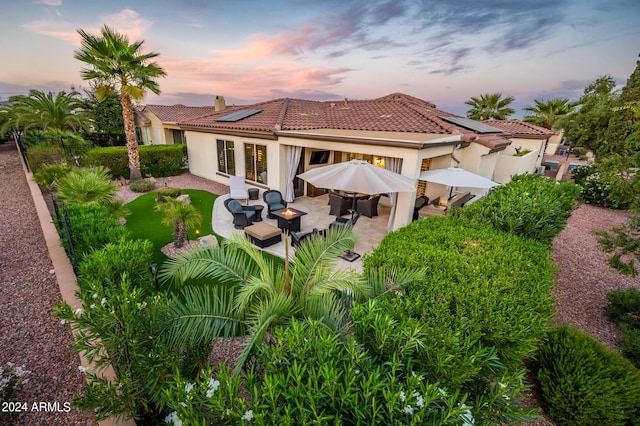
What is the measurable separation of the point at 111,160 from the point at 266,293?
1709 cm

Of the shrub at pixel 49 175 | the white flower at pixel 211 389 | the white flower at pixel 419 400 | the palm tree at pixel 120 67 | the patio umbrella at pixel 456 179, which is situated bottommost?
the shrub at pixel 49 175

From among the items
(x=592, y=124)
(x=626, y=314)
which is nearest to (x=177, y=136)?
(x=626, y=314)

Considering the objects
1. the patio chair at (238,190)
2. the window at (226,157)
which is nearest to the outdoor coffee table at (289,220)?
the patio chair at (238,190)

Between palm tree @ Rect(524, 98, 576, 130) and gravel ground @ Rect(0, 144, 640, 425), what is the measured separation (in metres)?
27.7

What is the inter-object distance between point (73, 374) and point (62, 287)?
2516 mm

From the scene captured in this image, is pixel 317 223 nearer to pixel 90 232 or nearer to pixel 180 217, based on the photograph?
pixel 180 217

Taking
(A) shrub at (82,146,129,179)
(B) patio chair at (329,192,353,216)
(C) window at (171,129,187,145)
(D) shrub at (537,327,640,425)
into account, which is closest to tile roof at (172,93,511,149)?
(B) patio chair at (329,192,353,216)

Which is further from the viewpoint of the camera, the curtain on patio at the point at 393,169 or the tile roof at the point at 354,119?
the tile roof at the point at 354,119

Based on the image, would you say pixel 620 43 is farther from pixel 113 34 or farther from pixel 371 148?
pixel 113 34

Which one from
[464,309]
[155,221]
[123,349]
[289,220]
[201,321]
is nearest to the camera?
[123,349]

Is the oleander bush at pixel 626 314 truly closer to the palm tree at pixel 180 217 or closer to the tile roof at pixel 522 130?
the palm tree at pixel 180 217

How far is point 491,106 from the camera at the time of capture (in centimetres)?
3397

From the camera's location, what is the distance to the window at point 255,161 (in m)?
14.0

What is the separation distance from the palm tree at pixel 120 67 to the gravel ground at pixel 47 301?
6611 mm
